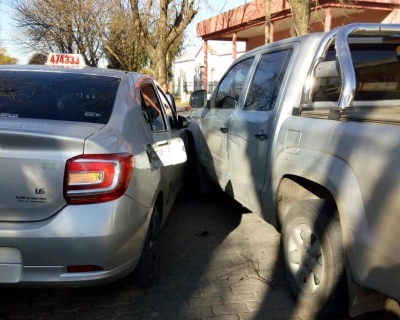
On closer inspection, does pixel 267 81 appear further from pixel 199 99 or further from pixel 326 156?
pixel 199 99

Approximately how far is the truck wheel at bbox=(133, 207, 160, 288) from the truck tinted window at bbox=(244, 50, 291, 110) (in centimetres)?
138

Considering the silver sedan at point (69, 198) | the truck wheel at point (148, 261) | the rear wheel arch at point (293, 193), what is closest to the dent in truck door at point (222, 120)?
the rear wheel arch at point (293, 193)

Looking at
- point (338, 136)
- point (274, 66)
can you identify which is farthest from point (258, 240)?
point (338, 136)

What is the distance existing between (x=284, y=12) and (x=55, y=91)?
42.4 feet

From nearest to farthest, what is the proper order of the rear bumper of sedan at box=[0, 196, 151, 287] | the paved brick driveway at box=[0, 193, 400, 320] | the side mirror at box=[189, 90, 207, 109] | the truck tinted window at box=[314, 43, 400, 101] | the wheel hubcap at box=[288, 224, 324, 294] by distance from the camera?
1. the rear bumper of sedan at box=[0, 196, 151, 287]
2. the wheel hubcap at box=[288, 224, 324, 294]
3. the paved brick driveway at box=[0, 193, 400, 320]
4. the truck tinted window at box=[314, 43, 400, 101]
5. the side mirror at box=[189, 90, 207, 109]

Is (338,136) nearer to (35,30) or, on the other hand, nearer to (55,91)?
(55,91)

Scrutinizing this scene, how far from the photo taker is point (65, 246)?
8.81ft

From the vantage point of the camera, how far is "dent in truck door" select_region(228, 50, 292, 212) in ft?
12.5

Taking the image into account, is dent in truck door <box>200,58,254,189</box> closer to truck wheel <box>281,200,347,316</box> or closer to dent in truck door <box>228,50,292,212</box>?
dent in truck door <box>228,50,292,212</box>

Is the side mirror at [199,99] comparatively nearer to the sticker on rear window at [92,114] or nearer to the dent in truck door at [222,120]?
the dent in truck door at [222,120]

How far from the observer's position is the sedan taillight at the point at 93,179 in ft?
8.89

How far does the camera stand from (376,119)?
2475 mm

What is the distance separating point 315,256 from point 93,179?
1542 millimetres

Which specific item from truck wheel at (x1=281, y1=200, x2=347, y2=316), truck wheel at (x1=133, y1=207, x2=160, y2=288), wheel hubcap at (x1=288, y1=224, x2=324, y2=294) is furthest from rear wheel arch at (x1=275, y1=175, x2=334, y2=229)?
truck wheel at (x1=133, y1=207, x2=160, y2=288)
